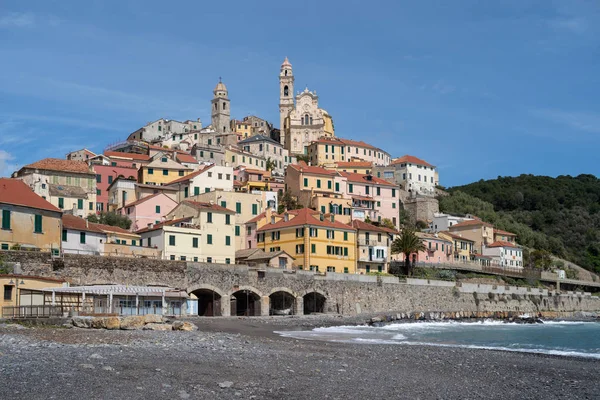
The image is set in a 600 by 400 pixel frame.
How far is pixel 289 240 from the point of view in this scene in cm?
6488

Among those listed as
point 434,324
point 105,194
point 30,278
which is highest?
point 105,194

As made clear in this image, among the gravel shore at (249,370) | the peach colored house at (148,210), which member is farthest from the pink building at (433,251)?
the gravel shore at (249,370)

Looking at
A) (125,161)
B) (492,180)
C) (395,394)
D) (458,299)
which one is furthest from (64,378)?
Result: (492,180)

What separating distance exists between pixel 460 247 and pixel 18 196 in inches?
2411

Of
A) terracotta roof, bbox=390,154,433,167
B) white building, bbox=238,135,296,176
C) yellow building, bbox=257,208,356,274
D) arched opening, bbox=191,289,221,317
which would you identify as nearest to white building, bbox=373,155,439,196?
terracotta roof, bbox=390,154,433,167

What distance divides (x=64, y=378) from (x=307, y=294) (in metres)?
40.5

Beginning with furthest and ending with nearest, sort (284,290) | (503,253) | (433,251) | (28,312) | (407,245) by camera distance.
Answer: (503,253), (433,251), (407,245), (284,290), (28,312)

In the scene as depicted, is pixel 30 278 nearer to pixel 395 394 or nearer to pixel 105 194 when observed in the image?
pixel 395 394

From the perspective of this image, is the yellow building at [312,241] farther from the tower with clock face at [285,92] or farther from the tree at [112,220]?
the tower with clock face at [285,92]

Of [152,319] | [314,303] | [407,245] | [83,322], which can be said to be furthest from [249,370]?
[407,245]

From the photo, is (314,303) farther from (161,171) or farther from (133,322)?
(161,171)

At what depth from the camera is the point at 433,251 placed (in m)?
84.4

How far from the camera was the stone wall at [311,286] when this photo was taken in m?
41.8

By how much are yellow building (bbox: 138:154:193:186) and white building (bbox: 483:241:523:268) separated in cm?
4028
